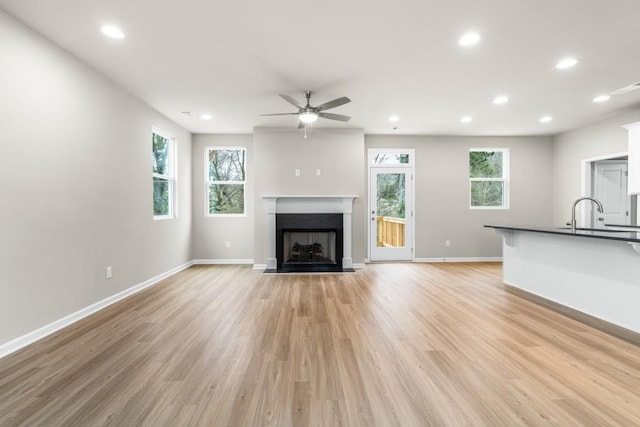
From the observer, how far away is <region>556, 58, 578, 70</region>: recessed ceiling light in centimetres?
319

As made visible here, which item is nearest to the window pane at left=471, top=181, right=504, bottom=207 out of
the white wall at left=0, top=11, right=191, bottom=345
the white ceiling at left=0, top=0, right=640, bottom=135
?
the white ceiling at left=0, top=0, right=640, bottom=135

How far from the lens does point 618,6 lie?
2336mm

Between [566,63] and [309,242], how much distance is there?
14.3ft

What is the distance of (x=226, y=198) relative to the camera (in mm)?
6352

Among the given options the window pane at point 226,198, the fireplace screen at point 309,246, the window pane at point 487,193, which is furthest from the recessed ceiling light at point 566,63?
the window pane at point 226,198

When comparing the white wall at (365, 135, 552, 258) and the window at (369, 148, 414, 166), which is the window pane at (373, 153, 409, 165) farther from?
the white wall at (365, 135, 552, 258)

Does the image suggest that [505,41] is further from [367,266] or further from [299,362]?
[367,266]

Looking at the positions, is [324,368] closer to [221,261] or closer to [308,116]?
[308,116]

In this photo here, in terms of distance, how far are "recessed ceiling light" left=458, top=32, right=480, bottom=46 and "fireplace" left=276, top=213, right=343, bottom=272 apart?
3381 millimetres

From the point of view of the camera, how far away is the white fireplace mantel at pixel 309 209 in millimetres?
5570

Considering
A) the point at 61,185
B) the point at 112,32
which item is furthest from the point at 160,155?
the point at 112,32

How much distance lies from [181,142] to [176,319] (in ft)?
12.4

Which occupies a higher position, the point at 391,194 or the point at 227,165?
the point at 227,165

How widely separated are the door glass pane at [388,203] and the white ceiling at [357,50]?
6.27 feet
